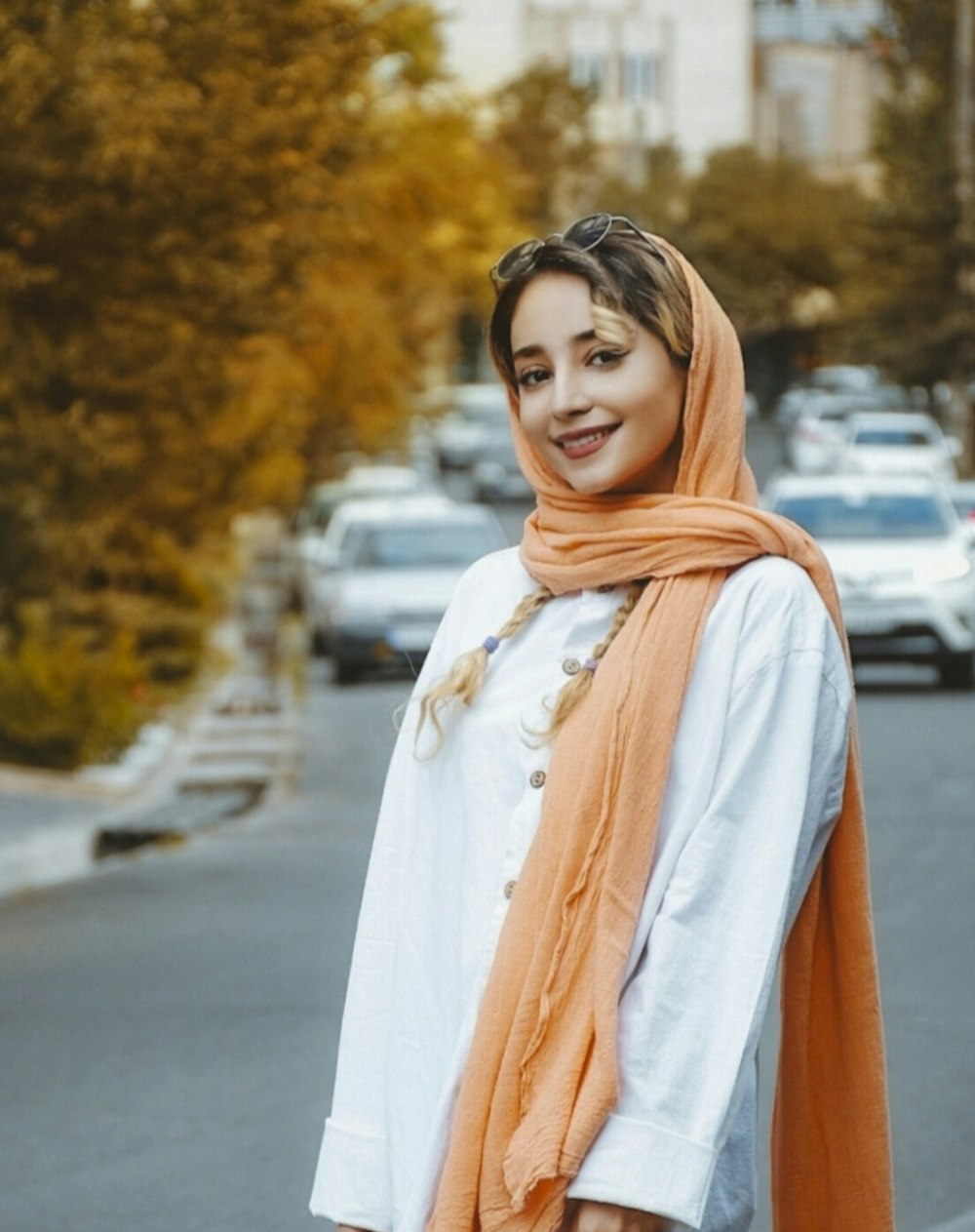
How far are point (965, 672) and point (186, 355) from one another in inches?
289

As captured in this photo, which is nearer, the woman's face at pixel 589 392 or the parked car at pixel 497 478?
the woman's face at pixel 589 392

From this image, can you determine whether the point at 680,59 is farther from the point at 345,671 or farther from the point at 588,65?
the point at 345,671

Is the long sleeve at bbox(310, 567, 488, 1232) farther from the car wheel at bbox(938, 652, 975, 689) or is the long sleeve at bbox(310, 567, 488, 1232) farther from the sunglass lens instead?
the car wheel at bbox(938, 652, 975, 689)

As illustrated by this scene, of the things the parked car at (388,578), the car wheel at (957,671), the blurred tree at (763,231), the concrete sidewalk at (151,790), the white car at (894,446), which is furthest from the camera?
the blurred tree at (763,231)

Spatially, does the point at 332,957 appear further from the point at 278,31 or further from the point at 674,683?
the point at 278,31

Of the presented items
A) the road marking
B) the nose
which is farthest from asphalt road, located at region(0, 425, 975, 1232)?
the nose

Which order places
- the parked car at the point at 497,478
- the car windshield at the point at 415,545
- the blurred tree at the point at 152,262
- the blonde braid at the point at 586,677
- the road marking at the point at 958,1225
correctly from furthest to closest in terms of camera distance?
the parked car at the point at 497,478 < the car windshield at the point at 415,545 < the blurred tree at the point at 152,262 < the road marking at the point at 958,1225 < the blonde braid at the point at 586,677

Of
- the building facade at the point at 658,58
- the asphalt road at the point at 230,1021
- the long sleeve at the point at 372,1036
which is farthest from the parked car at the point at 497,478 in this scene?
the building facade at the point at 658,58

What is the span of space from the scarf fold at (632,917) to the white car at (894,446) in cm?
4024

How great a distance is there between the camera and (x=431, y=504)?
98.2ft

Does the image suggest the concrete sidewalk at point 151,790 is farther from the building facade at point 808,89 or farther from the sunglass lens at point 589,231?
the building facade at point 808,89

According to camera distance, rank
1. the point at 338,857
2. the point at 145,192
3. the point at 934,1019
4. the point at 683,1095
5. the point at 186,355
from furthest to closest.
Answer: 1. the point at 186,355
2. the point at 145,192
3. the point at 338,857
4. the point at 934,1019
5. the point at 683,1095

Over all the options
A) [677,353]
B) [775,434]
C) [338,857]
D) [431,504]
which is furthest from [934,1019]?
[775,434]

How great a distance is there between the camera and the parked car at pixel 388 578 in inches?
991
